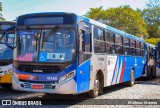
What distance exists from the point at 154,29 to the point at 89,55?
8061 cm

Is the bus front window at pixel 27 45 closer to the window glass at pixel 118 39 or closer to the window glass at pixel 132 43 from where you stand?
the window glass at pixel 118 39

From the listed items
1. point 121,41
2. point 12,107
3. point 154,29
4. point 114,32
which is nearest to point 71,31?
point 12,107

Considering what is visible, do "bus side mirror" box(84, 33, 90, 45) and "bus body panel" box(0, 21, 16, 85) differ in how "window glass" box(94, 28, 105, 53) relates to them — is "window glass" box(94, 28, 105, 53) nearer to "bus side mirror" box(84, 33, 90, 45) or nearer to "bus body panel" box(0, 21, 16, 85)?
"bus side mirror" box(84, 33, 90, 45)

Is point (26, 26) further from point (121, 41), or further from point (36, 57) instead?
point (121, 41)

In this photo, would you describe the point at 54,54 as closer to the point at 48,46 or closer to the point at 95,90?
the point at 48,46

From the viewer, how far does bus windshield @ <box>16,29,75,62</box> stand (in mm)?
10711

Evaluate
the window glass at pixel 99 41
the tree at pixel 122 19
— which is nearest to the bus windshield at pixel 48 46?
the window glass at pixel 99 41

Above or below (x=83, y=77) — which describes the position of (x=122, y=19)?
above

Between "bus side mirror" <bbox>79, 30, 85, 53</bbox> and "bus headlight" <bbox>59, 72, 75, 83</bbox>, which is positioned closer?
"bus headlight" <bbox>59, 72, 75, 83</bbox>

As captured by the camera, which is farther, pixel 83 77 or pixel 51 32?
pixel 83 77

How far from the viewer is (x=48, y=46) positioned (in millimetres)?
10805

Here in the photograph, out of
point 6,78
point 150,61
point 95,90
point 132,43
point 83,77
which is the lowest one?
point 95,90

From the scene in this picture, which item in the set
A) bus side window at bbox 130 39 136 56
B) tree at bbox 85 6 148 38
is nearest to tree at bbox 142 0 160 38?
tree at bbox 85 6 148 38

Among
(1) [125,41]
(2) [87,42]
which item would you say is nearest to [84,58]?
(2) [87,42]
